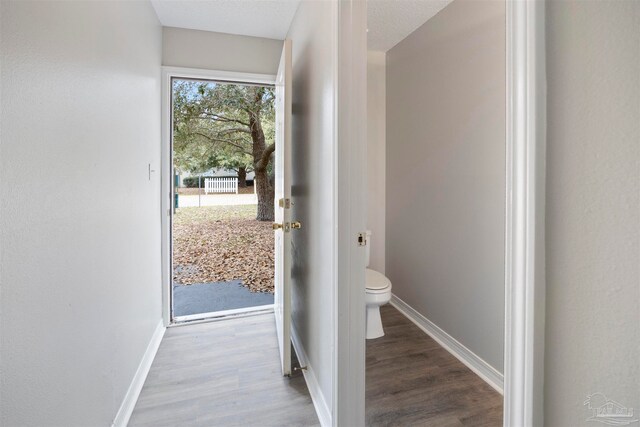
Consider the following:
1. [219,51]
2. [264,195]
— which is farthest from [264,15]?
[264,195]

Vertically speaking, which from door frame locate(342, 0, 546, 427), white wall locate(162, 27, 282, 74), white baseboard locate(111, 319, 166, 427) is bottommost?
white baseboard locate(111, 319, 166, 427)

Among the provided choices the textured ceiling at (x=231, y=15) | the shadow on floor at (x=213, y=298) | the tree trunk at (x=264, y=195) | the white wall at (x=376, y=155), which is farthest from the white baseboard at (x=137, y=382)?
the tree trunk at (x=264, y=195)

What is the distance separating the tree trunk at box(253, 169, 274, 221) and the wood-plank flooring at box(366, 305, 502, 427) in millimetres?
3820

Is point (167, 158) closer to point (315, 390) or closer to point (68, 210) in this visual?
point (68, 210)

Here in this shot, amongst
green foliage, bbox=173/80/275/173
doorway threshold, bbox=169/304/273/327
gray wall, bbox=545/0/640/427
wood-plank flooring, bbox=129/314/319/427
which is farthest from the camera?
green foliage, bbox=173/80/275/173

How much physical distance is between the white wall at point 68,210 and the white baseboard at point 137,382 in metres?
0.07

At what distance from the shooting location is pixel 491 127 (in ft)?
6.10

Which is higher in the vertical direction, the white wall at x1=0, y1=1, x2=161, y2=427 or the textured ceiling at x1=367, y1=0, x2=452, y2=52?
the textured ceiling at x1=367, y1=0, x2=452, y2=52

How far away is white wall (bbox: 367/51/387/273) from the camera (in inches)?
117

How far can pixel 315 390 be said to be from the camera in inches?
67.9

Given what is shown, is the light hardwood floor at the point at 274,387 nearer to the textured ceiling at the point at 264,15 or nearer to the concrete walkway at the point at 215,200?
the textured ceiling at the point at 264,15

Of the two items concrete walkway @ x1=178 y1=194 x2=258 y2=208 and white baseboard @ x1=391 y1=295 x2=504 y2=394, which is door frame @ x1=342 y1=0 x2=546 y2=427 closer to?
white baseboard @ x1=391 y1=295 x2=504 y2=394

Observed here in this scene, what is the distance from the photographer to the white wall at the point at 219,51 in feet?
8.37

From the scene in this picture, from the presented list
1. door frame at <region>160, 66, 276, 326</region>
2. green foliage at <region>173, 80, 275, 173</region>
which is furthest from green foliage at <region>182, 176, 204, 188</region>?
door frame at <region>160, 66, 276, 326</region>
